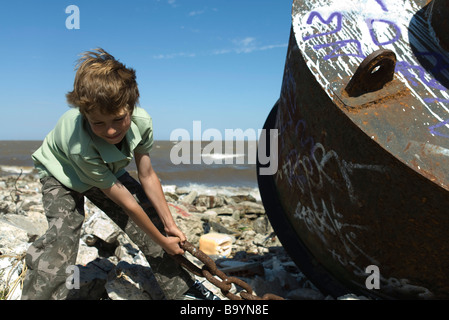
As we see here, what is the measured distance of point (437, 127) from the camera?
63.4 inches

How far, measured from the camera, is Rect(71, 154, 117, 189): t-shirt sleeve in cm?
192

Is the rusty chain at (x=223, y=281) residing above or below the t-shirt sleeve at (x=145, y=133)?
below

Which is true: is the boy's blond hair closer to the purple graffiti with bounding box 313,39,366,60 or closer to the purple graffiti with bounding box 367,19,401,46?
the purple graffiti with bounding box 313,39,366,60

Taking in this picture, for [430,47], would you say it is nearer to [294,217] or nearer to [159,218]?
[294,217]

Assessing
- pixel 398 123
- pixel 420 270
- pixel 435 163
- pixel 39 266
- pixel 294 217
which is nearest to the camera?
pixel 435 163

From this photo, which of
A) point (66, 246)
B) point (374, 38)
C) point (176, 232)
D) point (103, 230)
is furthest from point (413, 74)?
point (103, 230)

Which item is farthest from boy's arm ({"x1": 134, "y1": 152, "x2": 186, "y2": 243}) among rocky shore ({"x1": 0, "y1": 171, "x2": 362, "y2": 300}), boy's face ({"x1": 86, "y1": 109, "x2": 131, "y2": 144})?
rocky shore ({"x1": 0, "y1": 171, "x2": 362, "y2": 300})

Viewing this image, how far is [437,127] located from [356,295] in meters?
1.04

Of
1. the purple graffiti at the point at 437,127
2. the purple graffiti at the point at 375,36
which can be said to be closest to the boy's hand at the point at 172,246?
the purple graffiti at the point at 437,127

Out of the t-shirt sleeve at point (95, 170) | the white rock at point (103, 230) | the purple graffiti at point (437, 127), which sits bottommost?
the white rock at point (103, 230)

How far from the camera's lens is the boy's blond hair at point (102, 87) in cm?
171

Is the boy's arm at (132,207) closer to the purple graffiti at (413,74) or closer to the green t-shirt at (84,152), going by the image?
the green t-shirt at (84,152)
